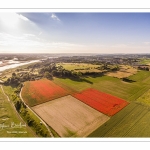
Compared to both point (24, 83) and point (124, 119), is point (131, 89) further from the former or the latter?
point (24, 83)

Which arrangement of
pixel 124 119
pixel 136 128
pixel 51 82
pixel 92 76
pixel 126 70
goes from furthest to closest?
pixel 126 70 → pixel 92 76 → pixel 51 82 → pixel 124 119 → pixel 136 128

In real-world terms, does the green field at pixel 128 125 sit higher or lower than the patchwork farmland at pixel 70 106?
lower

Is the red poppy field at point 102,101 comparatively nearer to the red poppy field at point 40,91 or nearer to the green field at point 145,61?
the red poppy field at point 40,91

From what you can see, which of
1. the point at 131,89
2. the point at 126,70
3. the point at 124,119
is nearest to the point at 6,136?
the point at 124,119

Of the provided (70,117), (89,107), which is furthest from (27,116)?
(89,107)

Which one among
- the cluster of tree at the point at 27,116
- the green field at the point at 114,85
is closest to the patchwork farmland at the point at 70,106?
the cluster of tree at the point at 27,116

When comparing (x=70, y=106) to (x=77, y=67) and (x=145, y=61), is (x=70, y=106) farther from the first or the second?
(x=145, y=61)
